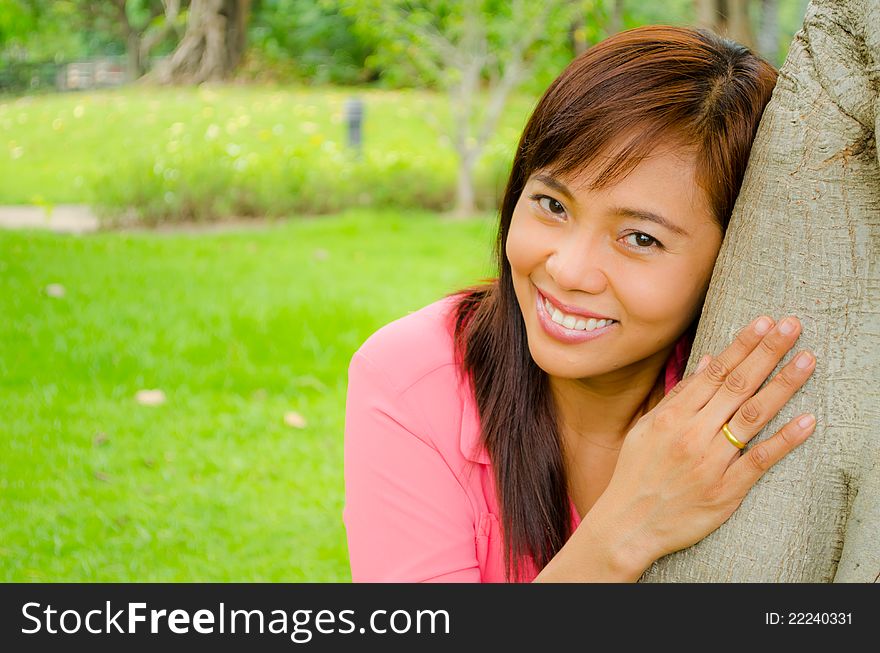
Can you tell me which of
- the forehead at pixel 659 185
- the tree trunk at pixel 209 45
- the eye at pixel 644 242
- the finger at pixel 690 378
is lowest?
the tree trunk at pixel 209 45

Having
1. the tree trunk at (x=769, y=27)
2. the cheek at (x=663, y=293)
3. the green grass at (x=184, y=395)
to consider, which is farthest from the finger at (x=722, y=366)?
the tree trunk at (x=769, y=27)

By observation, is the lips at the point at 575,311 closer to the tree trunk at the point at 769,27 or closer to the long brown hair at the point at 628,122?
the long brown hair at the point at 628,122

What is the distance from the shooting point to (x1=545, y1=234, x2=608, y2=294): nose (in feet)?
5.33

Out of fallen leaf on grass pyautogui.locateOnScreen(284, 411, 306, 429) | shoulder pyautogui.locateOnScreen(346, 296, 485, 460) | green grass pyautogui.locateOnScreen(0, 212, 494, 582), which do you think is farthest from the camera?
fallen leaf on grass pyautogui.locateOnScreen(284, 411, 306, 429)

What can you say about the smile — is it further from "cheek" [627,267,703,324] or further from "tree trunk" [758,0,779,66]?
"tree trunk" [758,0,779,66]

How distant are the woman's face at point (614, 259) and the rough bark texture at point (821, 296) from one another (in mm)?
130

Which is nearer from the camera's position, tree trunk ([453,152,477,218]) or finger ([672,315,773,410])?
finger ([672,315,773,410])

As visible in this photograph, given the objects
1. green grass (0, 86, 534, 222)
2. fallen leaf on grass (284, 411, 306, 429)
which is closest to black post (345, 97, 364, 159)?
green grass (0, 86, 534, 222)

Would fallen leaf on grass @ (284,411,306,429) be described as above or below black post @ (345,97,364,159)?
above

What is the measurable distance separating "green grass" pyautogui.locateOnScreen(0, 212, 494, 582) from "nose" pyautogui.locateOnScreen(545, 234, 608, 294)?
114cm

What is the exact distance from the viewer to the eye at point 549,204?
1706 mm

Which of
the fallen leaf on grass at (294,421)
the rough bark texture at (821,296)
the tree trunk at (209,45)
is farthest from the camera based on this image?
the tree trunk at (209,45)

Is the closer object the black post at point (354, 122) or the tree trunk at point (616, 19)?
the tree trunk at point (616, 19)
